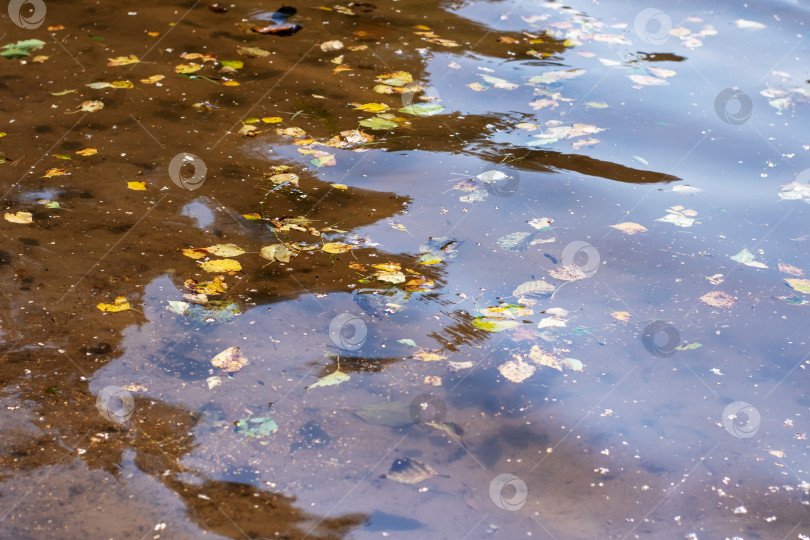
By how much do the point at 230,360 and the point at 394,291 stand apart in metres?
0.78

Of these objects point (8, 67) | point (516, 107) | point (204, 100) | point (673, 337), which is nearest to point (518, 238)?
point (673, 337)

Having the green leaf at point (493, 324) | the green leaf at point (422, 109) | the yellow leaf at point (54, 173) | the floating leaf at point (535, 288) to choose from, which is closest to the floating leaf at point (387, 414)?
the green leaf at point (493, 324)

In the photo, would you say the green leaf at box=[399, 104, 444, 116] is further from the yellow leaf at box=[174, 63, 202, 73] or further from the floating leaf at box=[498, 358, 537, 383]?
the floating leaf at box=[498, 358, 537, 383]

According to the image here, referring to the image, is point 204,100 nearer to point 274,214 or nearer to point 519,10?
point 274,214

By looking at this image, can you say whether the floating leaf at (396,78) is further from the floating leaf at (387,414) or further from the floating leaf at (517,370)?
the floating leaf at (387,414)

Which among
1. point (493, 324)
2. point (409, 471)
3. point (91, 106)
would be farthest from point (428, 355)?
point (91, 106)

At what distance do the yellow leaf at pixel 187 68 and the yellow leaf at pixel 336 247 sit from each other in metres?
2.25

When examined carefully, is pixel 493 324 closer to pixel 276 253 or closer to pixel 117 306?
pixel 276 253

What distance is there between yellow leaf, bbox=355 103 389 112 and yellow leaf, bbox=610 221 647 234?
5.69 feet

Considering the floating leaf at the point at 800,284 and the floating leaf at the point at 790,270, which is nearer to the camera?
the floating leaf at the point at 800,284

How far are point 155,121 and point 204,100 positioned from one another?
1.29 ft

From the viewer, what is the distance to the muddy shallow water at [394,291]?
2.22m

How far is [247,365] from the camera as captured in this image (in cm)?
261

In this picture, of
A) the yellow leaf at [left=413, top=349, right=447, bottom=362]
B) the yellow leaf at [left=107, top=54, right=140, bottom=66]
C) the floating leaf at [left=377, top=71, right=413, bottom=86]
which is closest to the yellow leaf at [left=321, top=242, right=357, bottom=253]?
the yellow leaf at [left=413, top=349, right=447, bottom=362]
